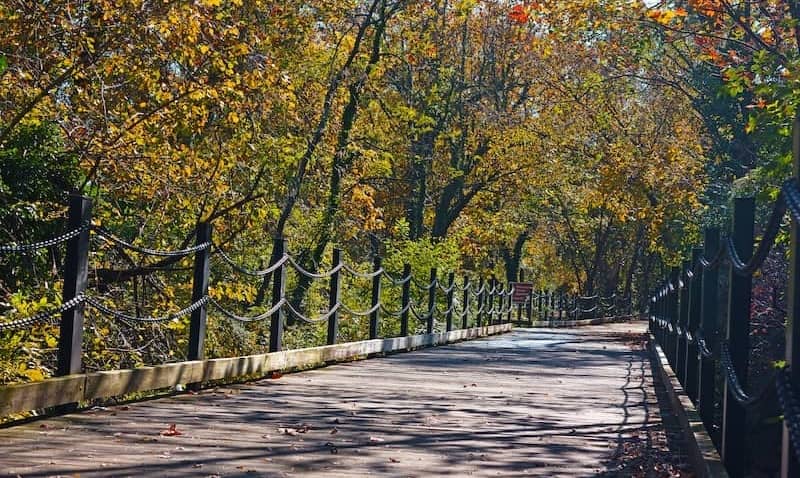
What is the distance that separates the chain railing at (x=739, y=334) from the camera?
4094 millimetres

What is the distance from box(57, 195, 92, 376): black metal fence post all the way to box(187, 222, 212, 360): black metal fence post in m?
2.42

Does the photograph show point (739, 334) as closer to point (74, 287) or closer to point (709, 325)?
point (709, 325)

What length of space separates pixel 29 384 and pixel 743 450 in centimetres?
438

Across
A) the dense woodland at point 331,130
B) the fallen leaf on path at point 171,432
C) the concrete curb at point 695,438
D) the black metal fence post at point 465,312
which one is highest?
the dense woodland at point 331,130

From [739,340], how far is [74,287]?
4604 millimetres

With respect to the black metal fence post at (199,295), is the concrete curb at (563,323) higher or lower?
lower

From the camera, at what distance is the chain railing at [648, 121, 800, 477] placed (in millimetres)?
4094

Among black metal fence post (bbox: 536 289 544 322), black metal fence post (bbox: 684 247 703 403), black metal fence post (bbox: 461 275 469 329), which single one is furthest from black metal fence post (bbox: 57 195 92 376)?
black metal fence post (bbox: 536 289 544 322)

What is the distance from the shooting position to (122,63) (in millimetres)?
14266

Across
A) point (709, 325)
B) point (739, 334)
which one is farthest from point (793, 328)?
point (709, 325)

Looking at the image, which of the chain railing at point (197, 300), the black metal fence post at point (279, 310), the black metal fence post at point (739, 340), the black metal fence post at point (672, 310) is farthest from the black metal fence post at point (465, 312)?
the black metal fence post at point (739, 340)

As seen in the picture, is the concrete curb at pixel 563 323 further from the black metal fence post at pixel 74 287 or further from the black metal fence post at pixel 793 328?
the black metal fence post at pixel 793 328

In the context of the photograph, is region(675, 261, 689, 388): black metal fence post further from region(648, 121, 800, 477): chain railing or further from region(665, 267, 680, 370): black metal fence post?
region(665, 267, 680, 370): black metal fence post

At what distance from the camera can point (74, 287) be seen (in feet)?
27.0
